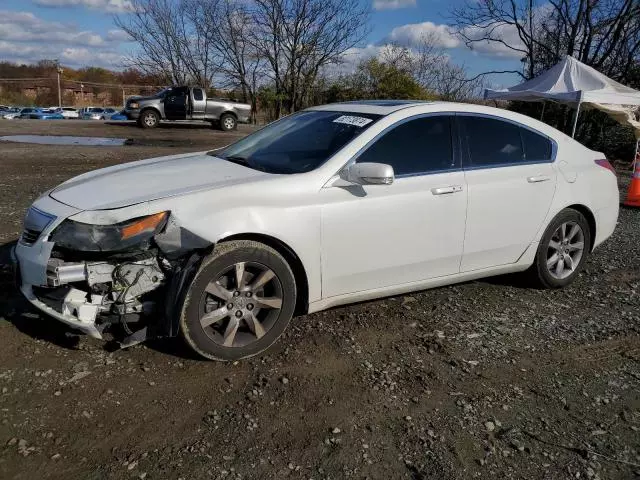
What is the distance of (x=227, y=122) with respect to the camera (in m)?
23.3

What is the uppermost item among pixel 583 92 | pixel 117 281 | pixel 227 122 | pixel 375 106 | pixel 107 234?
pixel 583 92

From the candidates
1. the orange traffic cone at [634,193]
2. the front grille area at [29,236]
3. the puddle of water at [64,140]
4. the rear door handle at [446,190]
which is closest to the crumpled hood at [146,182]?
the front grille area at [29,236]

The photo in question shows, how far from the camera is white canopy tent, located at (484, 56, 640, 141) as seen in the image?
1354 centimetres

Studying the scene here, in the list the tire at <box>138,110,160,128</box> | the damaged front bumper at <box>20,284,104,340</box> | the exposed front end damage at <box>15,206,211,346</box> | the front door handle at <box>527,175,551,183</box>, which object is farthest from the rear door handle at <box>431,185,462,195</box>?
the tire at <box>138,110,160,128</box>

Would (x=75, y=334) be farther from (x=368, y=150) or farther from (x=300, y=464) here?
(x=368, y=150)

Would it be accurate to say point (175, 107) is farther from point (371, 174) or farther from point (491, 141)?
point (371, 174)

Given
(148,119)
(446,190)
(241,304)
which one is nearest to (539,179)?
(446,190)

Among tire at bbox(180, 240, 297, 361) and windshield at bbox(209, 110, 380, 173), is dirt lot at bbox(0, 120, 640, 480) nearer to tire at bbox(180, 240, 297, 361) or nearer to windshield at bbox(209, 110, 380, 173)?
tire at bbox(180, 240, 297, 361)

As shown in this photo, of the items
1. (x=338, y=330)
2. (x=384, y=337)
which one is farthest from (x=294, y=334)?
(x=384, y=337)

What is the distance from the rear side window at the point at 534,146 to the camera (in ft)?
15.5

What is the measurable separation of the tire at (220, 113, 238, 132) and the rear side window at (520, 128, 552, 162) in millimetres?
19641

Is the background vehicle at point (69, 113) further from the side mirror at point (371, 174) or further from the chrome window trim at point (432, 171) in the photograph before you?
the side mirror at point (371, 174)

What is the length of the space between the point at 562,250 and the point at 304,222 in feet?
8.86

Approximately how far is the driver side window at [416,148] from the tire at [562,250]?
1273 millimetres
